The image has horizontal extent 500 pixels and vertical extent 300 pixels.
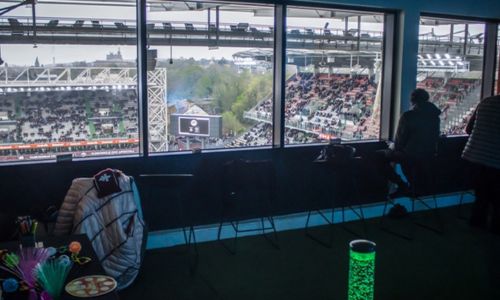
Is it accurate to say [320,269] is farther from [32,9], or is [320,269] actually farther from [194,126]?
[32,9]

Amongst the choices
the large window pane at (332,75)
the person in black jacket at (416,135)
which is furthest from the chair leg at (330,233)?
the person in black jacket at (416,135)

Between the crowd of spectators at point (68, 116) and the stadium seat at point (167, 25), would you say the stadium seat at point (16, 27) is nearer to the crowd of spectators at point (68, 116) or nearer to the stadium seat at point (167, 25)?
the crowd of spectators at point (68, 116)

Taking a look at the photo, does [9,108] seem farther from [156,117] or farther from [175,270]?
[175,270]

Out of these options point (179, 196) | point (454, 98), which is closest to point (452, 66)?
point (454, 98)

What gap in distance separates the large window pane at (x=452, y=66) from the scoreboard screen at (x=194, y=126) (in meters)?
2.52

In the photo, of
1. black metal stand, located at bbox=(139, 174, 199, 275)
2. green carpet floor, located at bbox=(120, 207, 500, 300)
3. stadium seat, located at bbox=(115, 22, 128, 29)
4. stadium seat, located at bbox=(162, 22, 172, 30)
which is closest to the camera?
green carpet floor, located at bbox=(120, 207, 500, 300)

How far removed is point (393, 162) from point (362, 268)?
291cm

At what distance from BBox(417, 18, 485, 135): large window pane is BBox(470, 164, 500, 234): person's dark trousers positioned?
1.18m

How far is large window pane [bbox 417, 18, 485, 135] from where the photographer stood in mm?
5598

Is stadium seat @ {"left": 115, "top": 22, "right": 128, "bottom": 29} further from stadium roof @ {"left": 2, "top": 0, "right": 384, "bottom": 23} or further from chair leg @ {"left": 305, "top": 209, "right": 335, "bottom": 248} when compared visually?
chair leg @ {"left": 305, "top": 209, "right": 335, "bottom": 248}

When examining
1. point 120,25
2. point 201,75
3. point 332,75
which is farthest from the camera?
point 332,75

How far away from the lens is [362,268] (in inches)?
82.1

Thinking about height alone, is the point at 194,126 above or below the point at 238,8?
below

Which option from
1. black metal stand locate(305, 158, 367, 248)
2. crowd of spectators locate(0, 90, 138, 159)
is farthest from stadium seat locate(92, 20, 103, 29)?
black metal stand locate(305, 158, 367, 248)
